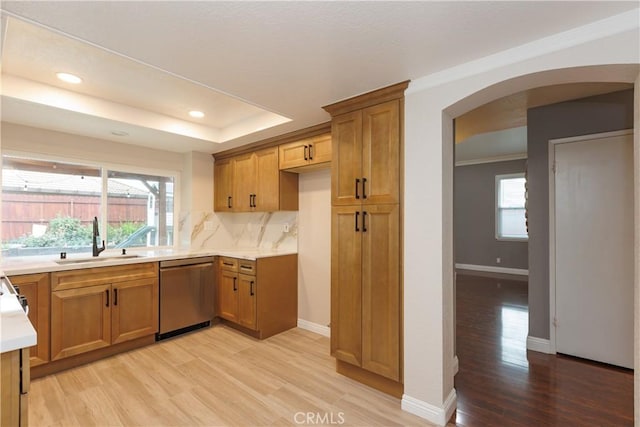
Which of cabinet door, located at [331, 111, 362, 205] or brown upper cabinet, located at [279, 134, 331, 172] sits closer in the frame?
cabinet door, located at [331, 111, 362, 205]

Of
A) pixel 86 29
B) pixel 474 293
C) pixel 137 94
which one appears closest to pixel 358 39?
pixel 86 29

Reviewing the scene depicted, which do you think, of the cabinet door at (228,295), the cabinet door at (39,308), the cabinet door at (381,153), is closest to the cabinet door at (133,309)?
the cabinet door at (39,308)

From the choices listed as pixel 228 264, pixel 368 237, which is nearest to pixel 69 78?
pixel 228 264

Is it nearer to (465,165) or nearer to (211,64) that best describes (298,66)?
(211,64)

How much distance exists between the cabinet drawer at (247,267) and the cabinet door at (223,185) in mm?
964

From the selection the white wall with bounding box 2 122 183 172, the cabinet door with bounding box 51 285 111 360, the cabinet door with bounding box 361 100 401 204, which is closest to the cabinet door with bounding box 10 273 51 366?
the cabinet door with bounding box 51 285 111 360

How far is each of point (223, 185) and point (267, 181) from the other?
0.90m

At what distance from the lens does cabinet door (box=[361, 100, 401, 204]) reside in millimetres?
2248

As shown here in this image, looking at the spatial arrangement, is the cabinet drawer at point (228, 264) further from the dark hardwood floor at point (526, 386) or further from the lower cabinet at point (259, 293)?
the dark hardwood floor at point (526, 386)

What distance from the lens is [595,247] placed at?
2.79 meters

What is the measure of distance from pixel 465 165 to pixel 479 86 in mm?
6175

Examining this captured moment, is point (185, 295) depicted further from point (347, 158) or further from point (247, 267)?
point (347, 158)

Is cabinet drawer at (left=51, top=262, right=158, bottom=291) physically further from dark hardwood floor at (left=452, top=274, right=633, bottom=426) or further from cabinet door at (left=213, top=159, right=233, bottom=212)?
dark hardwood floor at (left=452, top=274, right=633, bottom=426)

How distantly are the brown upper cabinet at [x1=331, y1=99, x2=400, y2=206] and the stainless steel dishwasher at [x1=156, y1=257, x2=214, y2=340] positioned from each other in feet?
6.49
